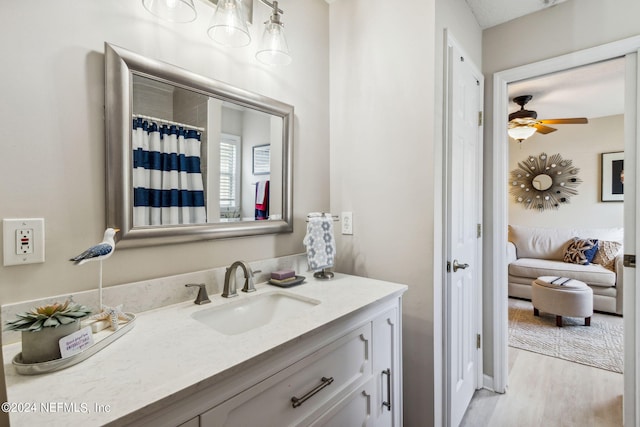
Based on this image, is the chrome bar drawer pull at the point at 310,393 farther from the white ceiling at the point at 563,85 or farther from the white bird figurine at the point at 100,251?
the white ceiling at the point at 563,85

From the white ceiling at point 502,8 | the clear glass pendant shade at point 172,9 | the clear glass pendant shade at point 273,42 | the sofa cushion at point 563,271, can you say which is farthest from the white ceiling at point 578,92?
the clear glass pendant shade at point 172,9

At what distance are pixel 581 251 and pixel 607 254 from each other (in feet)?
0.79

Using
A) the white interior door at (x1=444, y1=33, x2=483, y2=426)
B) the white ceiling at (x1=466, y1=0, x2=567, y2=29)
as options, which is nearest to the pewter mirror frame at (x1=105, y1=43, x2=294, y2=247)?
the white interior door at (x1=444, y1=33, x2=483, y2=426)

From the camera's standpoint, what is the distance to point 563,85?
3.12 m

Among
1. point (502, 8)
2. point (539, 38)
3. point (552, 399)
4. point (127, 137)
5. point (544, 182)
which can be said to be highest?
point (502, 8)

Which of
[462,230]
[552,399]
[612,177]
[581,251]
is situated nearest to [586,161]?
[612,177]

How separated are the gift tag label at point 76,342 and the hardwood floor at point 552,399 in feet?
6.48

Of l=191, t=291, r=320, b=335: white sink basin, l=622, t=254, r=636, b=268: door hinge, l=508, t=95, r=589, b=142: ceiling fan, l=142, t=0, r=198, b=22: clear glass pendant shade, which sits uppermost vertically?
l=508, t=95, r=589, b=142: ceiling fan

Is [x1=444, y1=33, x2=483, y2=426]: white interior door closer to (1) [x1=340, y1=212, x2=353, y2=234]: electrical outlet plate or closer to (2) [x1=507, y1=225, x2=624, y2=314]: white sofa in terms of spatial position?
(1) [x1=340, y1=212, x2=353, y2=234]: electrical outlet plate

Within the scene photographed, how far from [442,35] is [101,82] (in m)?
1.45

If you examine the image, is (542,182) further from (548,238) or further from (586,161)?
(548,238)

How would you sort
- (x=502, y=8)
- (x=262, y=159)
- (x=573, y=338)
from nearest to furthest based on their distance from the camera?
(x=262, y=159), (x=502, y=8), (x=573, y=338)

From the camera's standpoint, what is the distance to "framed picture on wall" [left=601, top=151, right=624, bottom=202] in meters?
4.24

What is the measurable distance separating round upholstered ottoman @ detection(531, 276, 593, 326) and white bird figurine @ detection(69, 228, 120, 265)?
3757mm
